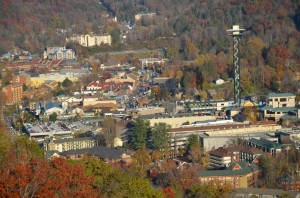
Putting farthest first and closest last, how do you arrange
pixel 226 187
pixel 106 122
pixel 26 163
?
pixel 106 122, pixel 226 187, pixel 26 163

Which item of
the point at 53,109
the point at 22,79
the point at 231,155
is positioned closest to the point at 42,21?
the point at 22,79

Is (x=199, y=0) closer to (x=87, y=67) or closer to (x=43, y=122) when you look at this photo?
(x=87, y=67)

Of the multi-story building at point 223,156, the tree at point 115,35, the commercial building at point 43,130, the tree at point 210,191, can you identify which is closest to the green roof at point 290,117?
the multi-story building at point 223,156

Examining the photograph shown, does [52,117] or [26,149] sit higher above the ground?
[26,149]

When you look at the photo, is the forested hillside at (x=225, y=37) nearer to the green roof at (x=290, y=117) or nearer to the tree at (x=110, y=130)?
the green roof at (x=290, y=117)

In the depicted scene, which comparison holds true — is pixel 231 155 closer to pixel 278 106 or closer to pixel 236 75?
pixel 278 106

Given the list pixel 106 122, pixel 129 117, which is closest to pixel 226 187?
pixel 106 122
